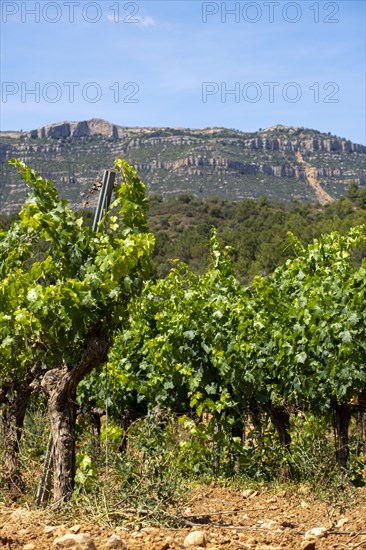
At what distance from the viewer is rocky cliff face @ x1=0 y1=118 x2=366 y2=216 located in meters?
76.0

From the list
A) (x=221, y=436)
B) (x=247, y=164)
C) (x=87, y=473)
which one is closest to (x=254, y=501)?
(x=221, y=436)

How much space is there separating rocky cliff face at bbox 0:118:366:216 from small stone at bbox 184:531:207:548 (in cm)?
5996

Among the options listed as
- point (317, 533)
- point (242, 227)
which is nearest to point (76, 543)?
point (317, 533)

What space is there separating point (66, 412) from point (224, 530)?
4.45ft

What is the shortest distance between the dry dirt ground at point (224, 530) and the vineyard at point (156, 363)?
21 centimetres

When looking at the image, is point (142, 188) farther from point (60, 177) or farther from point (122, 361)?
point (60, 177)

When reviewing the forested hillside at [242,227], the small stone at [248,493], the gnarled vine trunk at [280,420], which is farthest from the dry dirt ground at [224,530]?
the forested hillside at [242,227]

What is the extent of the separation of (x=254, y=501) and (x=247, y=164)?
82.9 metres

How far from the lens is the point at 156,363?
29.7 ft

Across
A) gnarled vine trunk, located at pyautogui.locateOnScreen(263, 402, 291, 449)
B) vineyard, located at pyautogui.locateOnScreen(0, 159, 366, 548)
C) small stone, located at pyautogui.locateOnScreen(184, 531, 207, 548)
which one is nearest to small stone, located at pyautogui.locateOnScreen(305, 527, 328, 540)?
small stone, located at pyautogui.locateOnScreen(184, 531, 207, 548)

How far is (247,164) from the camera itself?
87.8 meters

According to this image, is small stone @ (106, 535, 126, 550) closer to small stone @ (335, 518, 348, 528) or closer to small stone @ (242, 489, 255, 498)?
small stone @ (335, 518, 348, 528)

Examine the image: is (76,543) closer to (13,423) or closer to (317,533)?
(317,533)

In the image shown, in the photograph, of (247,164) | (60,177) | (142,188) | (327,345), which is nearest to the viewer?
(142,188)
